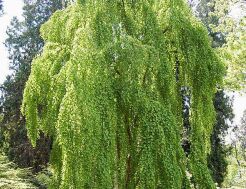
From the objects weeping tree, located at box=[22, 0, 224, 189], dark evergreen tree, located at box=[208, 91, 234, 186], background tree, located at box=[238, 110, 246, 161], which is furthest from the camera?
background tree, located at box=[238, 110, 246, 161]

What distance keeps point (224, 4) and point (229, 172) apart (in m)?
8.71

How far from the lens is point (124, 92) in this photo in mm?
4574

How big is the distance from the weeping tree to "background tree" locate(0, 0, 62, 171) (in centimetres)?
1061

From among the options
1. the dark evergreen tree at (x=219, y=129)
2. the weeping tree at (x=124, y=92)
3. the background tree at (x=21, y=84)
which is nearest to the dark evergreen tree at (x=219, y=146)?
the dark evergreen tree at (x=219, y=129)

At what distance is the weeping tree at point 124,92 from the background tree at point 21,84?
10613 millimetres

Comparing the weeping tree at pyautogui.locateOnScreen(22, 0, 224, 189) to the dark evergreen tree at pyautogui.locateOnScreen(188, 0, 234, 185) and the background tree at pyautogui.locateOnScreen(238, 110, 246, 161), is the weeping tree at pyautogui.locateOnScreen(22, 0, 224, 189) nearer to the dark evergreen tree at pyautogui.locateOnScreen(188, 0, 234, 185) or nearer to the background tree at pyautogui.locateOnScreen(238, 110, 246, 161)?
the dark evergreen tree at pyautogui.locateOnScreen(188, 0, 234, 185)

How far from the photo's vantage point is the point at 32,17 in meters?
21.0

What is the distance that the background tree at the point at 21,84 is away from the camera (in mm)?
16422

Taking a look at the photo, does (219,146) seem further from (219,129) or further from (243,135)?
(243,135)

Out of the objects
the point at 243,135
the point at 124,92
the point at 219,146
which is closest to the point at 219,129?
the point at 219,146

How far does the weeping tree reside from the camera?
13.6ft

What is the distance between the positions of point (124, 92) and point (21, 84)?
1437 cm

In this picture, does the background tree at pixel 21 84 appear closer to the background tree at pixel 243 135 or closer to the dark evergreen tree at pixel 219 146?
the dark evergreen tree at pixel 219 146

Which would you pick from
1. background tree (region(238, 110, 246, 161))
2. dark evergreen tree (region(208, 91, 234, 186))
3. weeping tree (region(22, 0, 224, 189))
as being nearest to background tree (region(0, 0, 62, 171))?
dark evergreen tree (region(208, 91, 234, 186))
